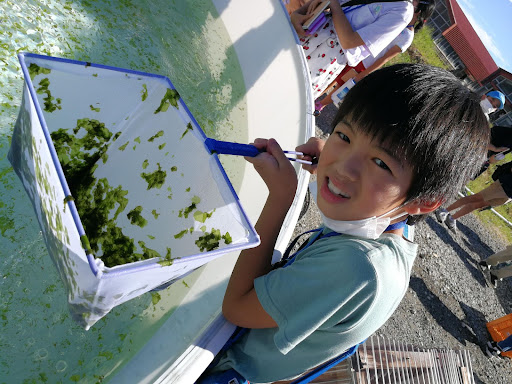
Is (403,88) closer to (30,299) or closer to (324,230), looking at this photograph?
Answer: (324,230)

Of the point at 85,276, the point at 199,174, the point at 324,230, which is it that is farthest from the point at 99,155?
the point at 324,230

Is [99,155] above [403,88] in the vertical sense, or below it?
above

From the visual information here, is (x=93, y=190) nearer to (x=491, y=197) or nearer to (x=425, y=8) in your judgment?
(x=425, y=8)

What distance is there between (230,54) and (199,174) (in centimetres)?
157

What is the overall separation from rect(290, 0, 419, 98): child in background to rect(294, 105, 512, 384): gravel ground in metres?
1.26

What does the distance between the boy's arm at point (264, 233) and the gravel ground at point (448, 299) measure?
2.01 m

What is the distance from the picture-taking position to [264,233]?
1.26 m

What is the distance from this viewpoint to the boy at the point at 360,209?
3.30 ft

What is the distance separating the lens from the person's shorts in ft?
14.1

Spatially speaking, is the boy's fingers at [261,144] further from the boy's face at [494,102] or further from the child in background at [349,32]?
the boy's face at [494,102]

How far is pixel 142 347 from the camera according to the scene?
1.40m

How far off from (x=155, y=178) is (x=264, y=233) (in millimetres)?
412

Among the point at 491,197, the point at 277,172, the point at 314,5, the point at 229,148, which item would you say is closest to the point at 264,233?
the point at 277,172

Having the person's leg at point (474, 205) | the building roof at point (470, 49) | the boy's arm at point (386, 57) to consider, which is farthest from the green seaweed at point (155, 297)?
the building roof at point (470, 49)
